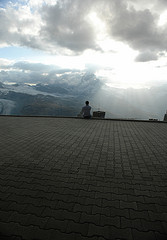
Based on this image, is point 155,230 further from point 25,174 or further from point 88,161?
point 25,174

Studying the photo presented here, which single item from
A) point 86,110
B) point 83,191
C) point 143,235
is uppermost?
point 86,110

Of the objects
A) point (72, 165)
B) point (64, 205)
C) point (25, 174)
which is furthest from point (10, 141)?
point (64, 205)

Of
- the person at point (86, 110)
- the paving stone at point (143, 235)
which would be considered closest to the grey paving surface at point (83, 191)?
the paving stone at point (143, 235)

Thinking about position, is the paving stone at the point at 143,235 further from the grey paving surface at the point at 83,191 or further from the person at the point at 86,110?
the person at the point at 86,110

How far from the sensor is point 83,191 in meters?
3.74

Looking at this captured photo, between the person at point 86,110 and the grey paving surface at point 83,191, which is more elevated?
the person at point 86,110

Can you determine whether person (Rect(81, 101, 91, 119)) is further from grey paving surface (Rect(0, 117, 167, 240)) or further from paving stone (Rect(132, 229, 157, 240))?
paving stone (Rect(132, 229, 157, 240))

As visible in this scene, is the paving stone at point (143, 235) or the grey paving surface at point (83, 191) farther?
the grey paving surface at point (83, 191)

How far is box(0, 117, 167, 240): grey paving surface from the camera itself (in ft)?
9.08

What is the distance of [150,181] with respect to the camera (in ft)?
13.6

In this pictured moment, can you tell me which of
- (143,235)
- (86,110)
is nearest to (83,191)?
(143,235)

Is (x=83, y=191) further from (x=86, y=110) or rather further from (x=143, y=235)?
(x=86, y=110)

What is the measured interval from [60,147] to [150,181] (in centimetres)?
345

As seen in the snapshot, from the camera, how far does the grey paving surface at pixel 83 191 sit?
2.77 m
